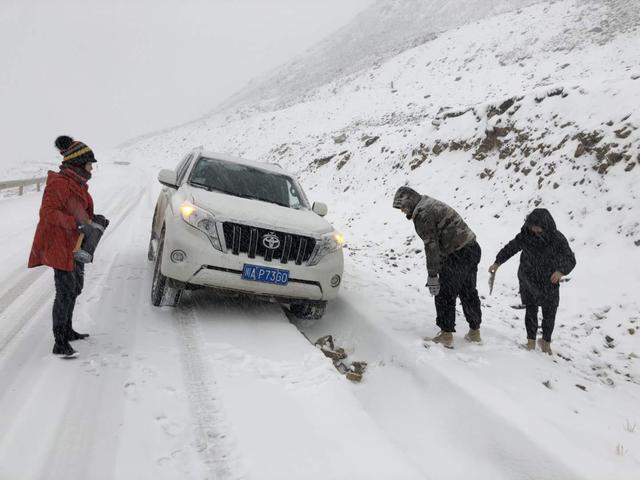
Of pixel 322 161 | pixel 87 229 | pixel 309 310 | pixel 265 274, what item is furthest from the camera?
pixel 322 161

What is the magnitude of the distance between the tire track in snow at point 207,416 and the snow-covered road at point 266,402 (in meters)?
0.01

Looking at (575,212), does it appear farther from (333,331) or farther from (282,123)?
(282,123)

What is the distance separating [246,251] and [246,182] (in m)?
1.59

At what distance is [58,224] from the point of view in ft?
11.0

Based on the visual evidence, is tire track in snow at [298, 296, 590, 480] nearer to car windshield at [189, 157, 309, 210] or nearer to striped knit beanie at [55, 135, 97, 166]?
car windshield at [189, 157, 309, 210]

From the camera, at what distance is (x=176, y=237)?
4.30 m

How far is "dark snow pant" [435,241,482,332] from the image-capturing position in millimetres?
4516

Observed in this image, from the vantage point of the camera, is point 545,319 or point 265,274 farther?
point 545,319

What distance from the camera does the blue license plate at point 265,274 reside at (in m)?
4.34

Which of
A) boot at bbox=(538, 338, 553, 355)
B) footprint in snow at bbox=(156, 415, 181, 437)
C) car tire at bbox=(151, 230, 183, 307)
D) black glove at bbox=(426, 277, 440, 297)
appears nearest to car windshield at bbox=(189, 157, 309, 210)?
car tire at bbox=(151, 230, 183, 307)

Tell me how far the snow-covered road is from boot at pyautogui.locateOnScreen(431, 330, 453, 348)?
127 millimetres

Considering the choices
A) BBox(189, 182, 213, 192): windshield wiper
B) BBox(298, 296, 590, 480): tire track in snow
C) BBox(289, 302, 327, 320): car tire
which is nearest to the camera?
BBox(298, 296, 590, 480): tire track in snow

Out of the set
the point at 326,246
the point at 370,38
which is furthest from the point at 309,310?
the point at 370,38

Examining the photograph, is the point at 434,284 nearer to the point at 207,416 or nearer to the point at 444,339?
the point at 444,339
